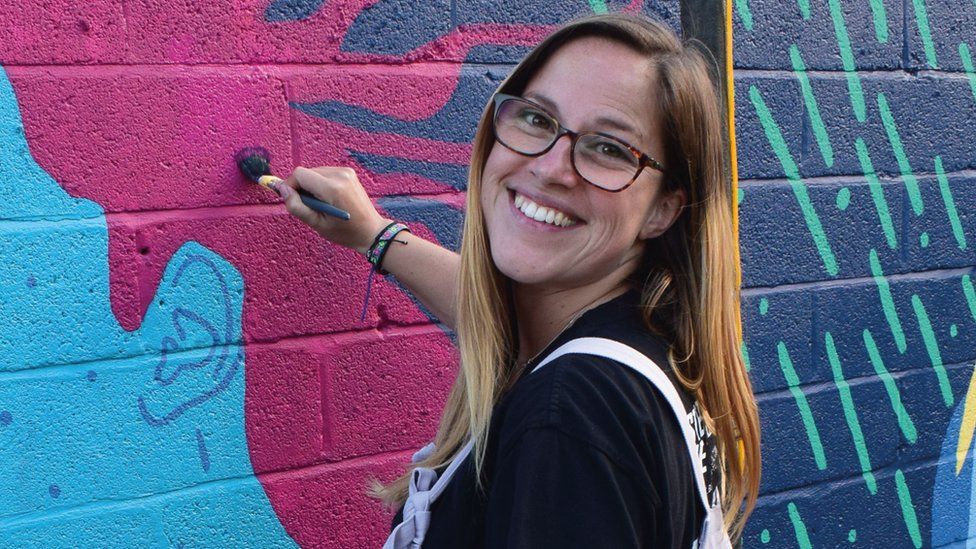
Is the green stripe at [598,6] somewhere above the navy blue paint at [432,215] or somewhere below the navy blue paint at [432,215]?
above

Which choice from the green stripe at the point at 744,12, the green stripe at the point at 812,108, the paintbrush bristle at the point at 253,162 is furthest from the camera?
the green stripe at the point at 812,108

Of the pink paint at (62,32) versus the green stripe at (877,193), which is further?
the green stripe at (877,193)

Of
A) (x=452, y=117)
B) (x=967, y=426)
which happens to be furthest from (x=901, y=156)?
(x=452, y=117)

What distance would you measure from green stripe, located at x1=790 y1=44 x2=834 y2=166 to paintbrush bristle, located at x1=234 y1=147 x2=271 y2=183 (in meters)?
1.59

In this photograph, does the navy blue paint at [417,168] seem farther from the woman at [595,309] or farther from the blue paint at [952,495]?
the blue paint at [952,495]

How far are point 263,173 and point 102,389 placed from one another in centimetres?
58

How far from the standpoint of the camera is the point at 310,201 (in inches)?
86.2

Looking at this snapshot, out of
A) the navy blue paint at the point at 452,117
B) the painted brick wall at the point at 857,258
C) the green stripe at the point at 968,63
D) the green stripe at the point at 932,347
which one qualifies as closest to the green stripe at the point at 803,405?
the painted brick wall at the point at 857,258

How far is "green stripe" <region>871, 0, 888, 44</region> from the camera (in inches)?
123

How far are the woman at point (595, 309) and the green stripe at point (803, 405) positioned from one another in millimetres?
1261

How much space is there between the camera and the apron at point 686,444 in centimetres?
154

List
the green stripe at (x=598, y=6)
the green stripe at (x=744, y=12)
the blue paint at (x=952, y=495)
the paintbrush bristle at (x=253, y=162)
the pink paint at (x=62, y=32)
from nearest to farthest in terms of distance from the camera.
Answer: the pink paint at (x=62, y=32), the paintbrush bristle at (x=253, y=162), the green stripe at (x=598, y=6), the green stripe at (x=744, y=12), the blue paint at (x=952, y=495)

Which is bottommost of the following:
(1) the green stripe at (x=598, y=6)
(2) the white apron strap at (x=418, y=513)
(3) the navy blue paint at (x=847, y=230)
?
(2) the white apron strap at (x=418, y=513)

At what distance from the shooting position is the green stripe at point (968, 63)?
3.29m
